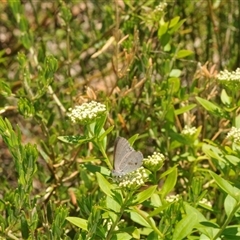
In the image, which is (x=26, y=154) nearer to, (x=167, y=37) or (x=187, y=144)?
(x=187, y=144)

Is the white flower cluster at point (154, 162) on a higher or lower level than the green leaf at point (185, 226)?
higher

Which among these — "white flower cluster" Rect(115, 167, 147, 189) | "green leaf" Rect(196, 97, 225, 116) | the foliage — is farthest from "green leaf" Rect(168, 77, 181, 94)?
"white flower cluster" Rect(115, 167, 147, 189)

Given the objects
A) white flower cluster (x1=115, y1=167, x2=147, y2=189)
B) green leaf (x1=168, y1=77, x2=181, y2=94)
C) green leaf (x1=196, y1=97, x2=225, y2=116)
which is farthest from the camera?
green leaf (x1=168, y1=77, x2=181, y2=94)

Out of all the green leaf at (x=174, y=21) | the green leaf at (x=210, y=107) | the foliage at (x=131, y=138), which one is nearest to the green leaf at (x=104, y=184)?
the foliage at (x=131, y=138)

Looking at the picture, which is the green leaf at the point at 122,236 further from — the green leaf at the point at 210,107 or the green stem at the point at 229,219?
the green leaf at the point at 210,107

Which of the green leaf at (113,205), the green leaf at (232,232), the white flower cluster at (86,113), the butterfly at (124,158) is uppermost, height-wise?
the white flower cluster at (86,113)

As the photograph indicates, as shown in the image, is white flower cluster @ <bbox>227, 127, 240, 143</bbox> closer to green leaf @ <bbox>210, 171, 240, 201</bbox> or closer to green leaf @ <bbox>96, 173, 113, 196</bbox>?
green leaf @ <bbox>210, 171, 240, 201</bbox>

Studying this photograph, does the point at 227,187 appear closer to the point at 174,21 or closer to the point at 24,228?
the point at 24,228
